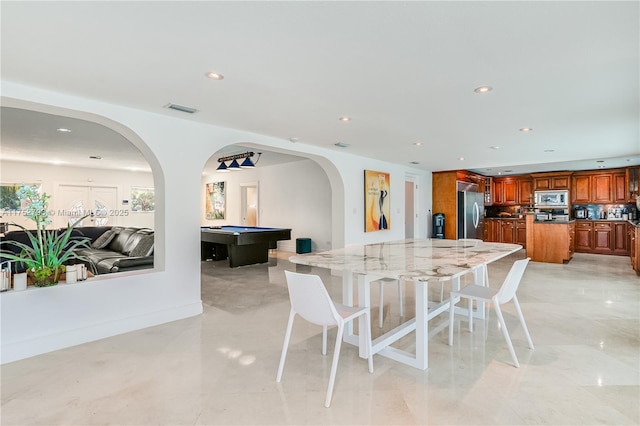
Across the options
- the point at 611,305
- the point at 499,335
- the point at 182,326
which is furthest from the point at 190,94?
the point at 611,305

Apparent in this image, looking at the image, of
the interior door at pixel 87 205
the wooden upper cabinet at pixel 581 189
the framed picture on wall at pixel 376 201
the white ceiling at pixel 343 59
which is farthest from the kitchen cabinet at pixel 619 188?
the interior door at pixel 87 205

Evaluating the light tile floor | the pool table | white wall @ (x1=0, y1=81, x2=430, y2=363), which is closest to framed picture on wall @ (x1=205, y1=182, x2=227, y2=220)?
the pool table

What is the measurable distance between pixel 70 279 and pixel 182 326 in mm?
1070

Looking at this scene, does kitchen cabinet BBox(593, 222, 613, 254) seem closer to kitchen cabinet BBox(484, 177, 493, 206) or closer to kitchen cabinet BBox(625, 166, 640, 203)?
kitchen cabinet BBox(625, 166, 640, 203)

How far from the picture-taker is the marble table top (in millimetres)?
2058

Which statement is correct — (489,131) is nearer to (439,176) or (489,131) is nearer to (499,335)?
(499,335)

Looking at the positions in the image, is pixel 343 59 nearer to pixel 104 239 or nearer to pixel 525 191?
pixel 104 239

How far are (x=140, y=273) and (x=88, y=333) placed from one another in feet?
2.14

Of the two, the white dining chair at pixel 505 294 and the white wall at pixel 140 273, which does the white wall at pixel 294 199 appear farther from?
the white dining chair at pixel 505 294

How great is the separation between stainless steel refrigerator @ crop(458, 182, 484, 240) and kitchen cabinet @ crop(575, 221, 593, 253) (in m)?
2.23

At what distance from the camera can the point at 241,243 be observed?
5750 millimetres

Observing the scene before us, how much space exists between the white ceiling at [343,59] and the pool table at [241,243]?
262 cm

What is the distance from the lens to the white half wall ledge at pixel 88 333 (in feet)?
8.40

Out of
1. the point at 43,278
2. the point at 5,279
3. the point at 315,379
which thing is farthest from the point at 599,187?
the point at 5,279
